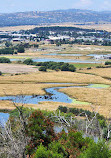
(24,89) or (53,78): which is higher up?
(24,89)

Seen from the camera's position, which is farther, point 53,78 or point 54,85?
point 53,78

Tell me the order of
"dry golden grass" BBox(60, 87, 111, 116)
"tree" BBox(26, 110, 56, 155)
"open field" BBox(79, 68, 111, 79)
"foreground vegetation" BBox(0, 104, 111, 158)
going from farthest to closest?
"open field" BBox(79, 68, 111, 79), "dry golden grass" BBox(60, 87, 111, 116), "tree" BBox(26, 110, 56, 155), "foreground vegetation" BBox(0, 104, 111, 158)

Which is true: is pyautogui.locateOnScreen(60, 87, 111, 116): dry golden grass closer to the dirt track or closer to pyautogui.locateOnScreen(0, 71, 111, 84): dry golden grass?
pyautogui.locateOnScreen(0, 71, 111, 84): dry golden grass

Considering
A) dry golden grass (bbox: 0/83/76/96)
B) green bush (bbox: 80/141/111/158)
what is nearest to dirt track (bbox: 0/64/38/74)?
dry golden grass (bbox: 0/83/76/96)

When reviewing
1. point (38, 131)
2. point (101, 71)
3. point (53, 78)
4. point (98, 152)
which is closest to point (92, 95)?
point (53, 78)

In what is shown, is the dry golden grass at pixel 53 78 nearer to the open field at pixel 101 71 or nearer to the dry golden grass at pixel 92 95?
the open field at pixel 101 71

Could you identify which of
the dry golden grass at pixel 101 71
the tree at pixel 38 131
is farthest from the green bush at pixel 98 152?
the dry golden grass at pixel 101 71

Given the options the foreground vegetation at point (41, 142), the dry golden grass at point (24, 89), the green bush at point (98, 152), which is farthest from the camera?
the dry golden grass at point (24, 89)

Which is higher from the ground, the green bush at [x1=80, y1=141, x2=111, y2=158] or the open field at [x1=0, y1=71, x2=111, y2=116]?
the green bush at [x1=80, y1=141, x2=111, y2=158]

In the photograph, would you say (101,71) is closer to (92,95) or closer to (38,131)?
(92,95)
